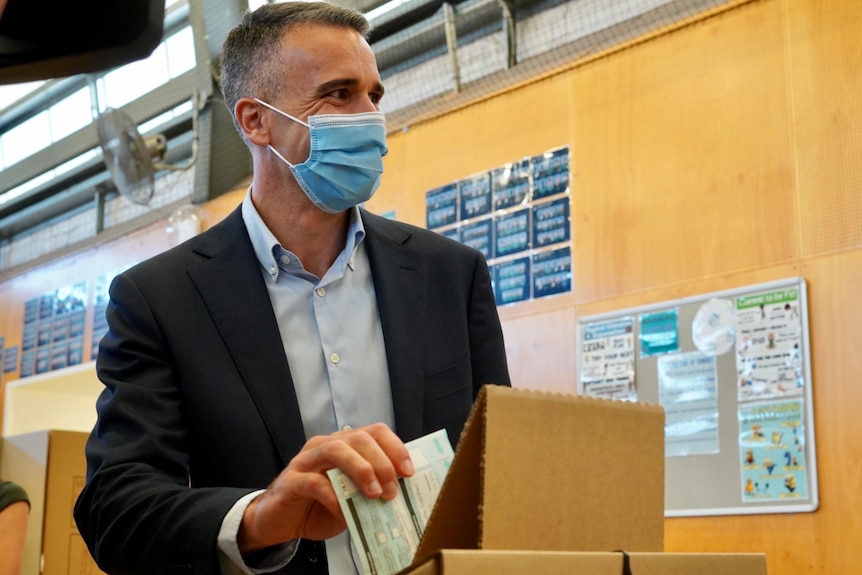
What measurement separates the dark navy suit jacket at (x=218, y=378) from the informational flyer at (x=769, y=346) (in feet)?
7.01

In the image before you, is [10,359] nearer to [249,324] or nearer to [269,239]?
→ [269,239]

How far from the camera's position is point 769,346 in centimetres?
364

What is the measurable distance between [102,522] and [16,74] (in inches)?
22.1

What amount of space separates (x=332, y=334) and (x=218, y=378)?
196 millimetres

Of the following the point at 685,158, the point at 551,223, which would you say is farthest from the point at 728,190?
the point at 551,223

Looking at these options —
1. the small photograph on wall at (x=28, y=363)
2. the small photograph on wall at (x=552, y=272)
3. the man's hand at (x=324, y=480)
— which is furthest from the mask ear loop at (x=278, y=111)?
the small photograph on wall at (x=28, y=363)

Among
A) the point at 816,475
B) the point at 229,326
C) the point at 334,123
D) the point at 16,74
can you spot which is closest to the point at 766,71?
the point at 816,475

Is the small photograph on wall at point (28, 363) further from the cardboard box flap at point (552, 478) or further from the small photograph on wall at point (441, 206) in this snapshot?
the cardboard box flap at point (552, 478)

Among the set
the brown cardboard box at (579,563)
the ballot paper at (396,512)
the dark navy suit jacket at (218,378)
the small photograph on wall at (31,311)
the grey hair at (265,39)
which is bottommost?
the brown cardboard box at (579,563)

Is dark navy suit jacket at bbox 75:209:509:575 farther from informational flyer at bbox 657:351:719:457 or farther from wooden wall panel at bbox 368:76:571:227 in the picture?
wooden wall panel at bbox 368:76:571:227

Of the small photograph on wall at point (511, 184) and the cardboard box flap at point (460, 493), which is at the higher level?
the small photograph on wall at point (511, 184)

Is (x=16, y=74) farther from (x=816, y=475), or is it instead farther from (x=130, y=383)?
(x=816, y=475)

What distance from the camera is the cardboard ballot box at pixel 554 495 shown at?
990mm

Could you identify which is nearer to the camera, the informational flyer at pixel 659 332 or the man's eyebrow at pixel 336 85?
the man's eyebrow at pixel 336 85
